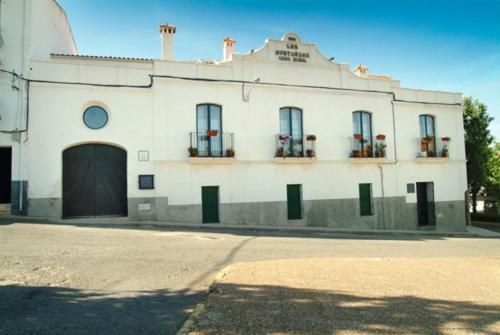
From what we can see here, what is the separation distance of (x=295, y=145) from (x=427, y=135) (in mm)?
8763

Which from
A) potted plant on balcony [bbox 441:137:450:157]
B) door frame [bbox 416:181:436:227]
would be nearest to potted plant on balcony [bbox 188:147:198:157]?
door frame [bbox 416:181:436:227]

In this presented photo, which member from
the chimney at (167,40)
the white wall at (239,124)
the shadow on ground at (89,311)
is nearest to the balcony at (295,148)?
the white wall at (239,124)

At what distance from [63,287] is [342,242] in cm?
883

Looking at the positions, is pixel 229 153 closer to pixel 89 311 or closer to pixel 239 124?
pixel 239 124

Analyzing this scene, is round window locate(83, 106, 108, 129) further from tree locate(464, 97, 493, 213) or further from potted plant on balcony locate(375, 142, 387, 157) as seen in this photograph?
tree locate(464, 97, 493, 213)

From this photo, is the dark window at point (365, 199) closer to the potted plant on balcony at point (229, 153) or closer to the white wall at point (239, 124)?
the white wall at point (239, 124)

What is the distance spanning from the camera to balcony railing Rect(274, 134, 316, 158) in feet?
51.3

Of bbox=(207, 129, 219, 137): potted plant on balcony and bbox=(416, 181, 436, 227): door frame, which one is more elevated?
bbox=(207, 129, 219, 137): potted plant on balcony

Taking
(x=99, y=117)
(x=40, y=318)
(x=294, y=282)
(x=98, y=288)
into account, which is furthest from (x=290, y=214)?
(x=40, y=318)

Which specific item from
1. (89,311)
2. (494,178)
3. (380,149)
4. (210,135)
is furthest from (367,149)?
(89,311)

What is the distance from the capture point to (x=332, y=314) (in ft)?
13.3

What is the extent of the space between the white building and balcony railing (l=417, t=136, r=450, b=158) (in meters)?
0.08

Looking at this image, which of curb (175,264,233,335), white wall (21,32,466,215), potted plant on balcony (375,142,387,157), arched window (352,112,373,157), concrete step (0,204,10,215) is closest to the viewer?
curb (175,264,233,335)

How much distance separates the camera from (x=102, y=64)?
44.5 ft
